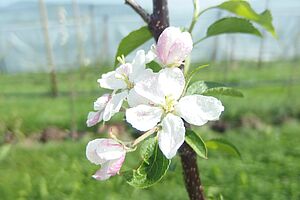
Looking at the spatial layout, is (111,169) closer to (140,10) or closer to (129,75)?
(129,75)

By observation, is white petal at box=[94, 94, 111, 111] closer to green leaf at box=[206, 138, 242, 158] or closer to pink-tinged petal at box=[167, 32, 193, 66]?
pink-tinged petal at box=[167, 32, 193, 66]

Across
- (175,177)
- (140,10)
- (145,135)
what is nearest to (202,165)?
(175,177)

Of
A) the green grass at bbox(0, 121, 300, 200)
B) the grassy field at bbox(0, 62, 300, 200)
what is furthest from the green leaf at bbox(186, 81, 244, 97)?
the green grass at bbox(0, 121, 300, 200)

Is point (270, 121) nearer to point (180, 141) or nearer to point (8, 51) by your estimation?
point (180, 141)

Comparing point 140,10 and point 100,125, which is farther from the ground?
point 140,10

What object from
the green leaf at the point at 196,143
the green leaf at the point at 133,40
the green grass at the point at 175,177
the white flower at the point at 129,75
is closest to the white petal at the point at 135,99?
the white flower at the point at 129,75

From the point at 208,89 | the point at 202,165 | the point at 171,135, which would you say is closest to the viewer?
the point at 171,135

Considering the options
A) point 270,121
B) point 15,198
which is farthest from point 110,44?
point 15,198
